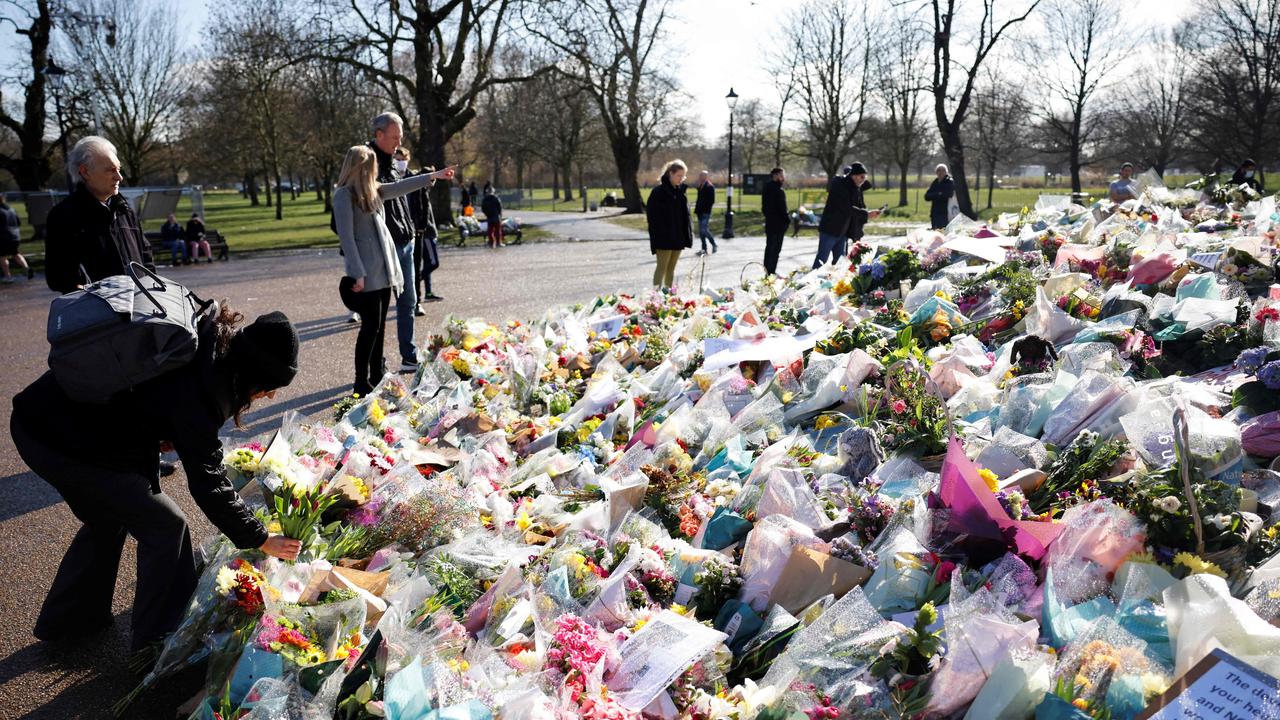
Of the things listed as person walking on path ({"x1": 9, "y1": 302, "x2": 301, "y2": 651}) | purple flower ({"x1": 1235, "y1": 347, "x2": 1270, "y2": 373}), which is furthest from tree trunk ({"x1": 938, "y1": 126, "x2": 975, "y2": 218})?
person walking on path ({"x1": 9, "y1": 302, "x2": 301, "y2": 651})

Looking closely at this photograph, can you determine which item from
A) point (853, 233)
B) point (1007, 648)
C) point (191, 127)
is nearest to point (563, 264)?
point (853, 233)

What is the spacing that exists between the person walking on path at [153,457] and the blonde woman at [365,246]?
8.70 ft

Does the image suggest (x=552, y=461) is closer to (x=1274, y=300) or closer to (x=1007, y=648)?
(x=1007, y=648)

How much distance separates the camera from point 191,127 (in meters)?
39.3

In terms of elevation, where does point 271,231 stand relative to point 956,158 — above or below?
below

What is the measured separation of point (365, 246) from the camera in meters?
5.66

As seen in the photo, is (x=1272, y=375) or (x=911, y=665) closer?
(x=911, y=665)

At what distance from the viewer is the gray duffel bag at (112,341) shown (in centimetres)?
255

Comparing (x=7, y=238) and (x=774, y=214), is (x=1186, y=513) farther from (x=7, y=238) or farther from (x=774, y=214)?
(x=7, y=238)

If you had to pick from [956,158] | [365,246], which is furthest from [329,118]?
[365,246]

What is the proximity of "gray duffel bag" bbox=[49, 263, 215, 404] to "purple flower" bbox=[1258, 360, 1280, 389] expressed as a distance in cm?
387

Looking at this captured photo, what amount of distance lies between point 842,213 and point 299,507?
919 centimetres

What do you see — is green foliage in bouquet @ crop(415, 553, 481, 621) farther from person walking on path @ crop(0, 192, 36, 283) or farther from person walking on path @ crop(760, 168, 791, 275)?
person walking on path @ crop(0, 192, 36, 283)

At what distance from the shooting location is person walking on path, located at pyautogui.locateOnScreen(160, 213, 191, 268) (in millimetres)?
16781
